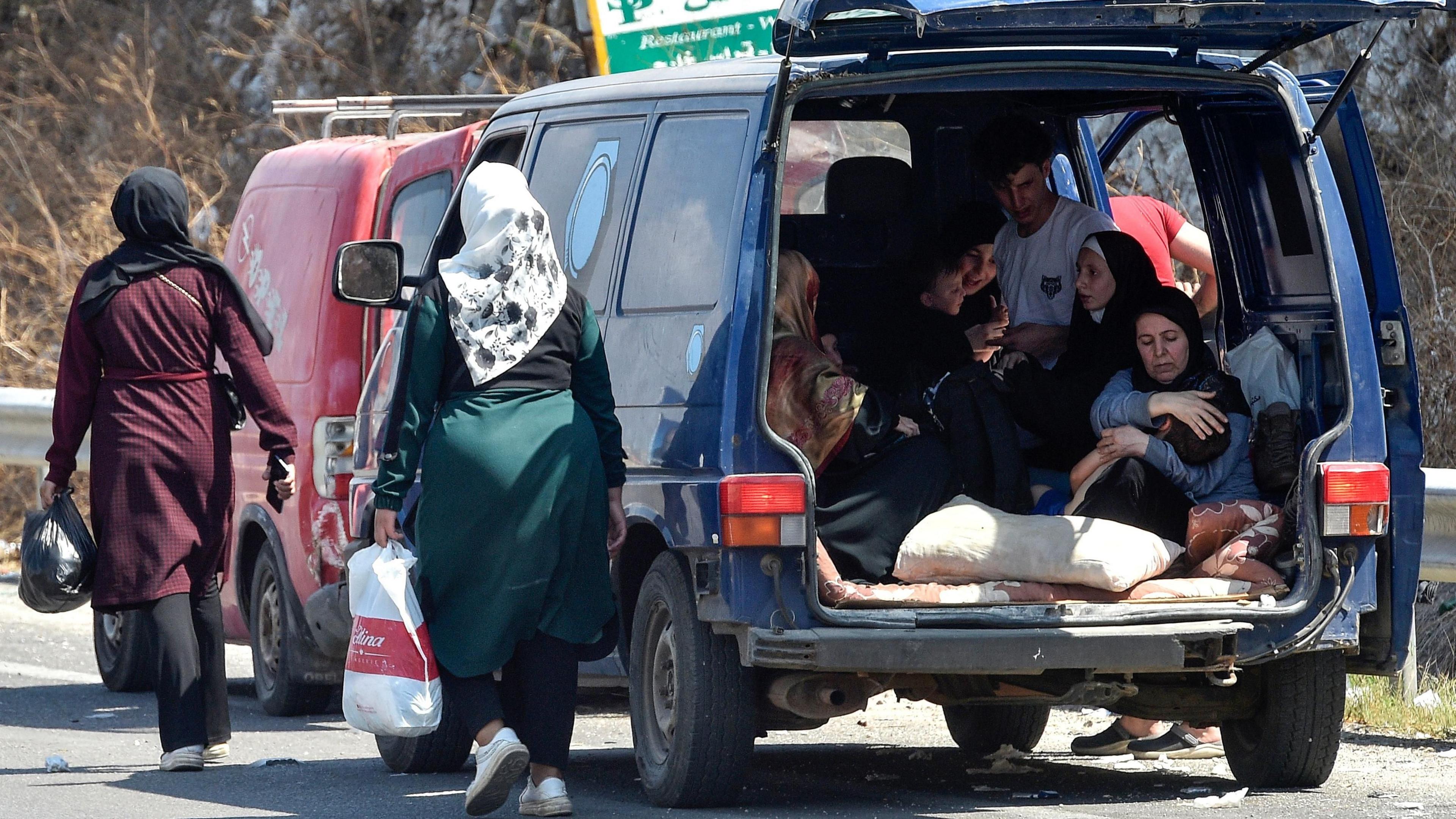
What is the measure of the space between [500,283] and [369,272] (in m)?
0.98

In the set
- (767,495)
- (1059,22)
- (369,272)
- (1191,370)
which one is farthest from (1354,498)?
(369,272)

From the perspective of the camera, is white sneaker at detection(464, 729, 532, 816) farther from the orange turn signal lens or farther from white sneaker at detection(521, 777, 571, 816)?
the orange turn signal lens

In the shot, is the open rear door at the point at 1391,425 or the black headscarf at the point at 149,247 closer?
the open rear door at the point at 1391,425

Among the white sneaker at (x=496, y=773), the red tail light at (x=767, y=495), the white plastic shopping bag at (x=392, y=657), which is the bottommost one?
the white sneaker at (x=496, y=773)

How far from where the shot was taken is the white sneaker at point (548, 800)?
6008mm

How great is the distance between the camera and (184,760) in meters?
7.18

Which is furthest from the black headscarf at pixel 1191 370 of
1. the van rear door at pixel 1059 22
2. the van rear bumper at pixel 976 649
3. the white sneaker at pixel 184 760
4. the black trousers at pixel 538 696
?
the white sneaker at pixel 184 760

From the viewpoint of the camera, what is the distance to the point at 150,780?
23.1ft

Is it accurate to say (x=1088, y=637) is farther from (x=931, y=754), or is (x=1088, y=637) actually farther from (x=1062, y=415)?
(x=931, y=754)

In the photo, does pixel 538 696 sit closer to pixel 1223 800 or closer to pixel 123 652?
pixel 1223 800

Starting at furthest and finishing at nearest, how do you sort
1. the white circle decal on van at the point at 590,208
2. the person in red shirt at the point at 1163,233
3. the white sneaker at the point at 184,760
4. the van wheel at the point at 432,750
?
the person in red shirt at the point at 1163,233 < the white sneaker at the point at 184,760 < the van wheel at the point at 432,750 < the white circle decal on van at the point at 590,208

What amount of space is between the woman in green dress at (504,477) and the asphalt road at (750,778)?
44 cm

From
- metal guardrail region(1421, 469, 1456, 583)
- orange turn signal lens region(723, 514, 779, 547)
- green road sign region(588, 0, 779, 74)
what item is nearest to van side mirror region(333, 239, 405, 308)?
orange turn signal lens region(723, 514, 779, 547)

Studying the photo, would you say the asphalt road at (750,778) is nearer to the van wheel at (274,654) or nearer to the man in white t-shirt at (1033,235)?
the van wheel at (274,654)
